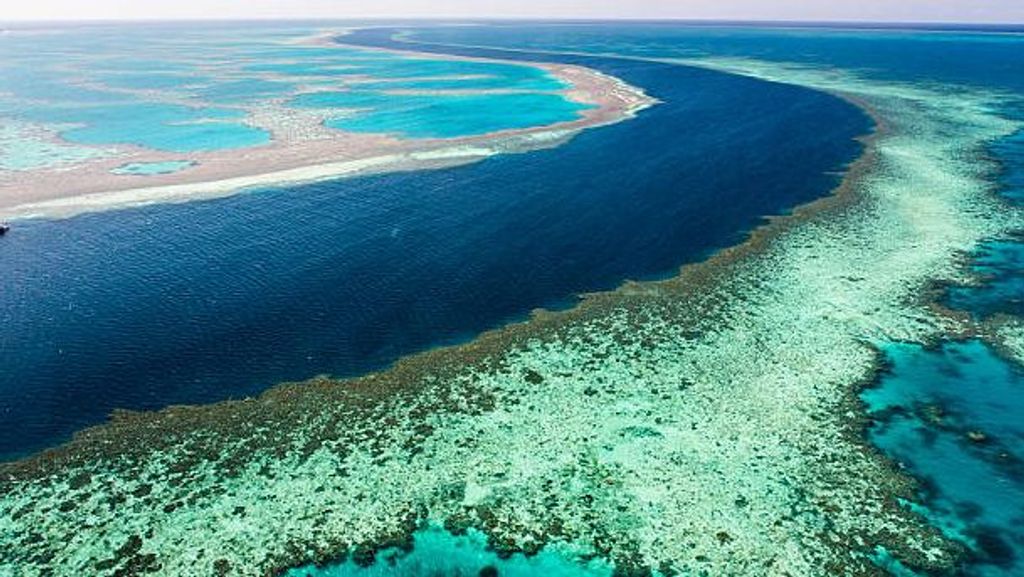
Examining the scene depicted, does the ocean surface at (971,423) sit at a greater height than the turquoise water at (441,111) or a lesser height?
lesser

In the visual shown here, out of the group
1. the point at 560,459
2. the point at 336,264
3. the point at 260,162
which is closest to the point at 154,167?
the point at 260,162

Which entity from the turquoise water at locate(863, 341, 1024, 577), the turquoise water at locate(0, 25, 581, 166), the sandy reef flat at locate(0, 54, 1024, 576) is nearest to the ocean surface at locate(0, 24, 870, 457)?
the sandy reef flat at locate(0, 54, 1024, 576)

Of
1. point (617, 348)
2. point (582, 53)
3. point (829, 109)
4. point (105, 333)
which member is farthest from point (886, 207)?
point (582, 53)

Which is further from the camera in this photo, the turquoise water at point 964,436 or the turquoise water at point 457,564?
the turquoise water at point 964,436

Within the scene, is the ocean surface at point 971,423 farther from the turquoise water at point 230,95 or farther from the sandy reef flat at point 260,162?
the turquoise water at point 230,95

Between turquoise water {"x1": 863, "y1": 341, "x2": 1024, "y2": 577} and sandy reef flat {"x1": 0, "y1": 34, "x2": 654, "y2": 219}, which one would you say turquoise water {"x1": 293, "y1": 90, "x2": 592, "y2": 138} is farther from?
turquoise water {"x1": 863, "y1": 341, "x2": 1024, "y2": 577}

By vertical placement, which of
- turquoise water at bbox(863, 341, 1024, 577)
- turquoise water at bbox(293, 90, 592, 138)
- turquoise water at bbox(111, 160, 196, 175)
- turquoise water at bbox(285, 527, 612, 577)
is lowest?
turquoise water at bbox(285, 527, 612, 577)

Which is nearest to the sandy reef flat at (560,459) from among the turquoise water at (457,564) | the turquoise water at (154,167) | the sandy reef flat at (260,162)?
the turquoise water at (457,564)
